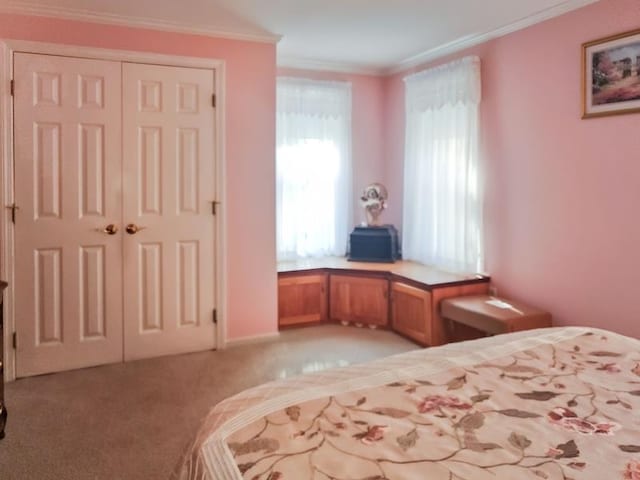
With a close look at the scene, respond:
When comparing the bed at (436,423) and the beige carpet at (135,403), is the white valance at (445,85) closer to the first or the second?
the beige carpet at (135,403)

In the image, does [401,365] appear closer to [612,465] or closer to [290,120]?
[612,465]

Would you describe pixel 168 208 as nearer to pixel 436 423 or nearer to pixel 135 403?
pixel 135 403

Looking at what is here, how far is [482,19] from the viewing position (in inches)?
137

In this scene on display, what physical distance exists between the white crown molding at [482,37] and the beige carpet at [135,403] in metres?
2.42

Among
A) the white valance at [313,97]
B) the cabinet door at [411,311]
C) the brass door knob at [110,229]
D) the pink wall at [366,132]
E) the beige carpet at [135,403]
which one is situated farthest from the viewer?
the pink wall at [366,132]

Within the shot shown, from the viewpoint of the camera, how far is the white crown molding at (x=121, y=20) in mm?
3070

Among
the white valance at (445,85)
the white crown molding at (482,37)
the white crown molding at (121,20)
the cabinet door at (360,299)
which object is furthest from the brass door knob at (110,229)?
the white crown molding at (482,37)

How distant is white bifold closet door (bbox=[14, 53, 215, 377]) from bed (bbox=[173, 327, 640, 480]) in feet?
7.81

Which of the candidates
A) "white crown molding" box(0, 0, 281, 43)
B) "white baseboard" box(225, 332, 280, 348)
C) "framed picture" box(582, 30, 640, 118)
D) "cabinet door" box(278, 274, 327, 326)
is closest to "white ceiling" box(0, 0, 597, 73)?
"white crown molding" box(0, 0, 281, 43)

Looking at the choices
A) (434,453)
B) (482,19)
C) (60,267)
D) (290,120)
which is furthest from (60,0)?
(434,453)

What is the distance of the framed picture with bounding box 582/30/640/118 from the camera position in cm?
281

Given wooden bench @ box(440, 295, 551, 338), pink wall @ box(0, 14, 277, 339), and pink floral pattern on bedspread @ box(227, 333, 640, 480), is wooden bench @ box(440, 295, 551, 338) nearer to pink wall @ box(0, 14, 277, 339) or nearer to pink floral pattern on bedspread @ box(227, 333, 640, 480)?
pink wall @ box(0, 14, 277, 339)

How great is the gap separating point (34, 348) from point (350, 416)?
2807 millimetres

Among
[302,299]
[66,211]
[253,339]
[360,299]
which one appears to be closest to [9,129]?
[66,211]
